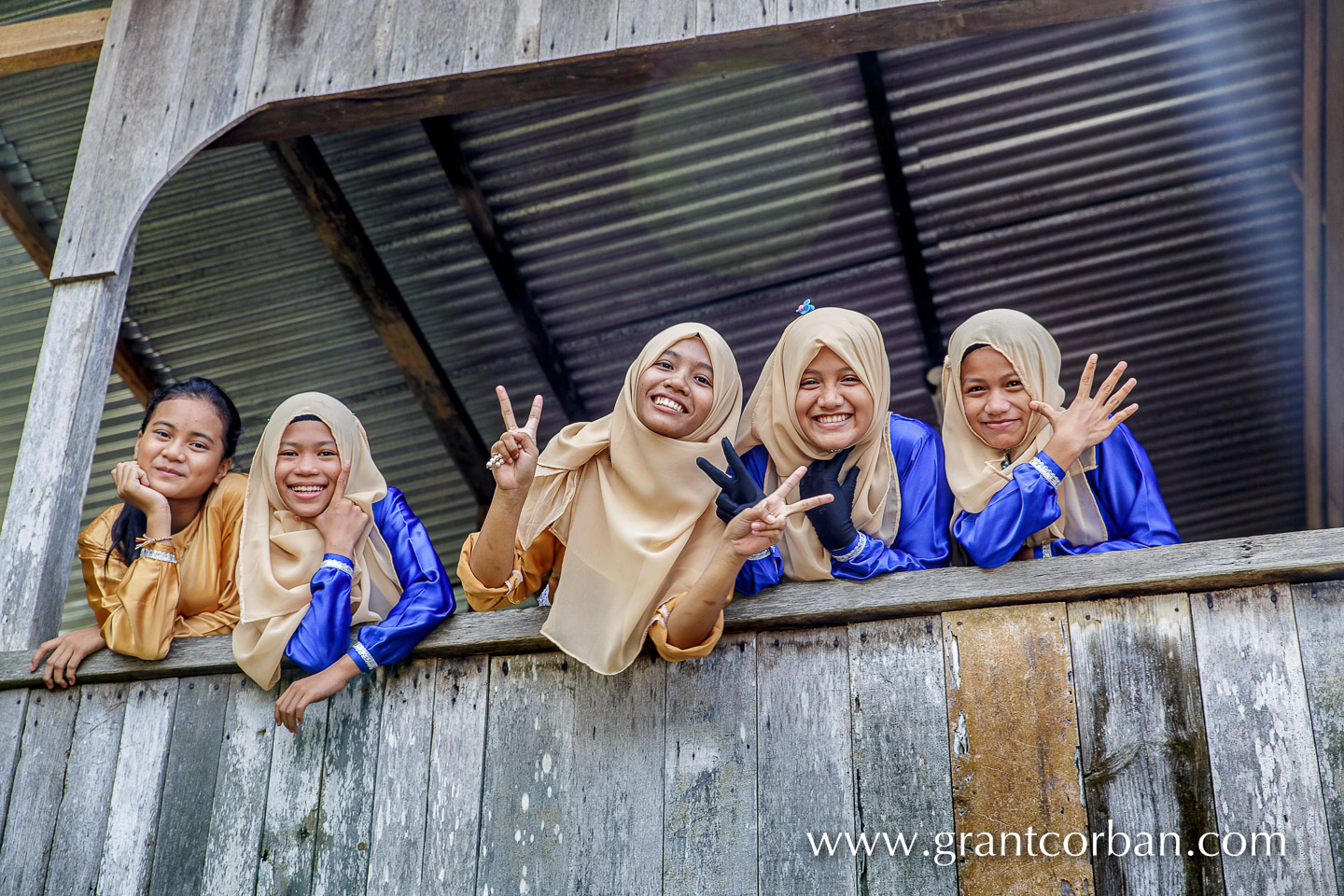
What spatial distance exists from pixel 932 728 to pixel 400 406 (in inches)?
154

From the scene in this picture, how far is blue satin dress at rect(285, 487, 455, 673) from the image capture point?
Result: 118 inches

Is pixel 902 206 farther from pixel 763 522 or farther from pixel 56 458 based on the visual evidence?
pixel 56 458

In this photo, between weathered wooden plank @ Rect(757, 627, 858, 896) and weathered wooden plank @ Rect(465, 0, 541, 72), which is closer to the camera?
weathered wooden plank @ Rect(757, 627, 858, 896)

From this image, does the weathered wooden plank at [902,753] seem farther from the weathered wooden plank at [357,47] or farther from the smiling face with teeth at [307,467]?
the weathered wooden plank at [357,47]

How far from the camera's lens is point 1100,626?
260 centimetres

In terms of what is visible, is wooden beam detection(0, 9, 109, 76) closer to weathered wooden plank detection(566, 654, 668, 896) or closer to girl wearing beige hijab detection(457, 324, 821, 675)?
girl wearing beige hijab detection(457, 324, 821, 675)

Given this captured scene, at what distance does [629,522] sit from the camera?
306cm

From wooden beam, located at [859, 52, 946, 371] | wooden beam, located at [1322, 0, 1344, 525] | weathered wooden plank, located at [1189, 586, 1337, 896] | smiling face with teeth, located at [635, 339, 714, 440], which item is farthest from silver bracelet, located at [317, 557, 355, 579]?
wooden beam, located at [1322, 0, 1344, 525]

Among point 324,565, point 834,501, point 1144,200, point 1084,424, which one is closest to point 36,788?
point 324,565

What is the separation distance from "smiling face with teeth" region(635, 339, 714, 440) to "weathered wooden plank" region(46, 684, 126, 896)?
5.09 feet

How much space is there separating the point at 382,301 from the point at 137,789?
2.77 metres

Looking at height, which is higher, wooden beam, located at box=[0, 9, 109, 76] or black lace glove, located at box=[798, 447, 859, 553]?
wooden beam, located at box=[0, 9, 109, 76]

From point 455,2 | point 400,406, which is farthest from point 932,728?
point 400,406

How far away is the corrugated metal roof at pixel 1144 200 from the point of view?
192 inches
